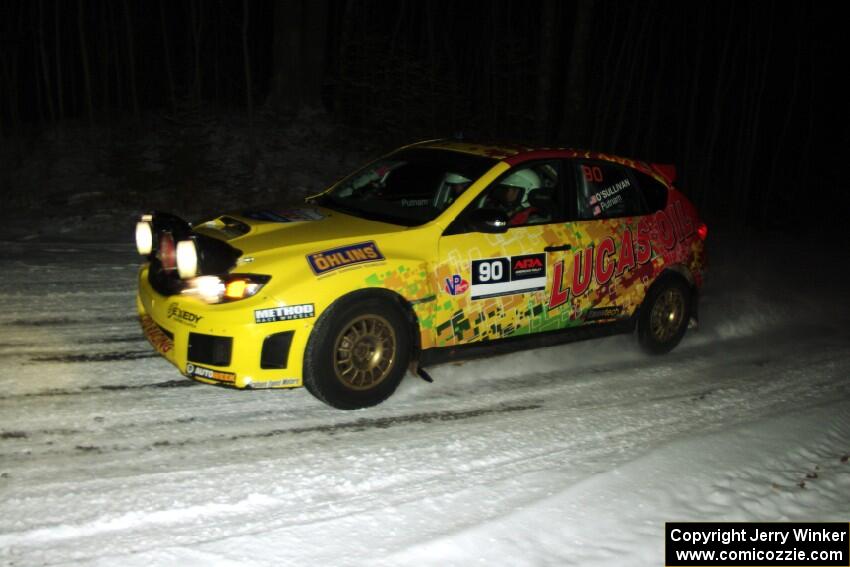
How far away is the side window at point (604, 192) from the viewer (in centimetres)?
659

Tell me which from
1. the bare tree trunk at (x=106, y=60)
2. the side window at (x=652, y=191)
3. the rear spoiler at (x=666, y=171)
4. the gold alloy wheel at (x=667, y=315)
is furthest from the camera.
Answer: the bare tree trunk at (x=106, y=60)

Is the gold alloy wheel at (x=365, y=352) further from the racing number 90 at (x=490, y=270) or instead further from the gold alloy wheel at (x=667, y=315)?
the gold alloy wheel at (x=667, y=315)

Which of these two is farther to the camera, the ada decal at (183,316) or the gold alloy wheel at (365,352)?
the gold alloy wheel at (365,352)

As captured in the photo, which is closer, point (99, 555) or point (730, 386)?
point (99, 555)

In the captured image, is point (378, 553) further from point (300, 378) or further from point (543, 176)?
point (543, 176)

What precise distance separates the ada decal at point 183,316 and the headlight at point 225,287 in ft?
0.38

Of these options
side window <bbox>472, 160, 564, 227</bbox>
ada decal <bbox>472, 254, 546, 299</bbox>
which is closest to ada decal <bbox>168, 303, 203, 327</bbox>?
ada decal <bbox>472, 254, 546, 299</bbox>

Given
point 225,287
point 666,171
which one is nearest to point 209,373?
point 225,287

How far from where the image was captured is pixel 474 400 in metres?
5.97

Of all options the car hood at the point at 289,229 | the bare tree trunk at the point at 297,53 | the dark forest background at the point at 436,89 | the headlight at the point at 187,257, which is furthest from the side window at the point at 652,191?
the bare tree trunk at the point at 297,53

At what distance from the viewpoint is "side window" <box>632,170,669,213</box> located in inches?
280

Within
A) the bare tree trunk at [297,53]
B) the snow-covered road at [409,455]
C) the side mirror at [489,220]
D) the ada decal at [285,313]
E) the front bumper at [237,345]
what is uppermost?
the bare tree trunk at [297,53]

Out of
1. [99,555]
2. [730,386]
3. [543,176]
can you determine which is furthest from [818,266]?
[99,555]

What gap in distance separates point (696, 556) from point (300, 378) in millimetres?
2488
